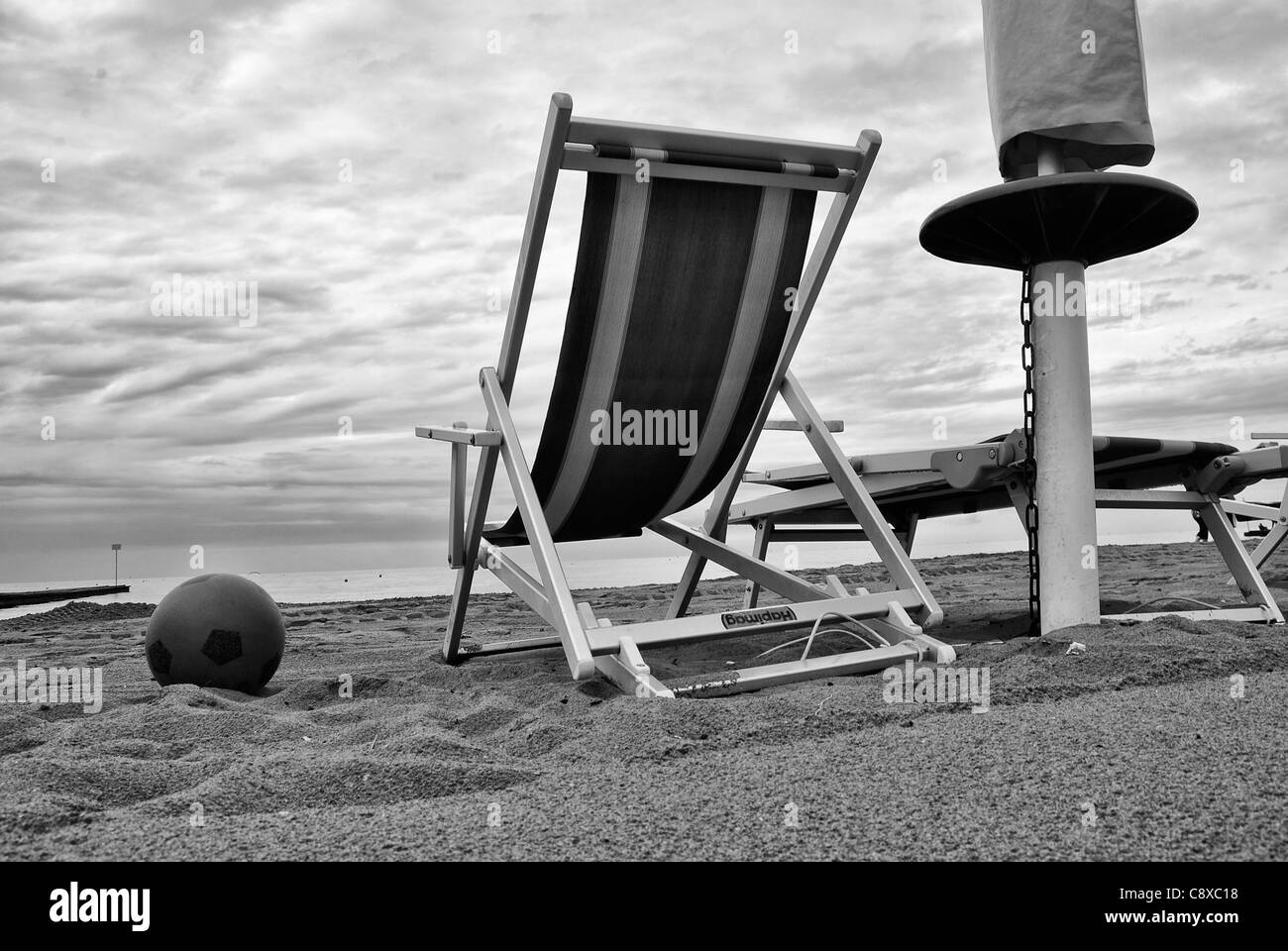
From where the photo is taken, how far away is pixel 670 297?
3.11 metres

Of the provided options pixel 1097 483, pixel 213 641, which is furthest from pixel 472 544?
pixel 1097 483

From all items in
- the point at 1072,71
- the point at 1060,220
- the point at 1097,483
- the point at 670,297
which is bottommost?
the point at 1097,483

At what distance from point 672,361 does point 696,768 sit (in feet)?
5.58

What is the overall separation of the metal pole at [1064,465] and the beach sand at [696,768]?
219 mm

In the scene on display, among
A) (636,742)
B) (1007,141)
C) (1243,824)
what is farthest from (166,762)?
(1007,141)

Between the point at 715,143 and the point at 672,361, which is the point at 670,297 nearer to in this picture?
the point at 672,361

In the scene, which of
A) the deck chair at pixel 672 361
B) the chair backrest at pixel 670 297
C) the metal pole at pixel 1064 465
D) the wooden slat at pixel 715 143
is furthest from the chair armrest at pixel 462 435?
the metal pole at pixel 1064 465

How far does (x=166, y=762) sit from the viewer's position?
6.48 ft

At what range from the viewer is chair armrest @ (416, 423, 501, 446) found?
3.05 m

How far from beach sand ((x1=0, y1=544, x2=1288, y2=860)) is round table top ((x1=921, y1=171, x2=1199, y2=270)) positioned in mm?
1315

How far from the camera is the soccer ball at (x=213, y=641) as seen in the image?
3.20 metres

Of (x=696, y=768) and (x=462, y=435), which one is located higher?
(x=462, y=435)

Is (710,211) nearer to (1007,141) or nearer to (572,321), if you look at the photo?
(572,321)
